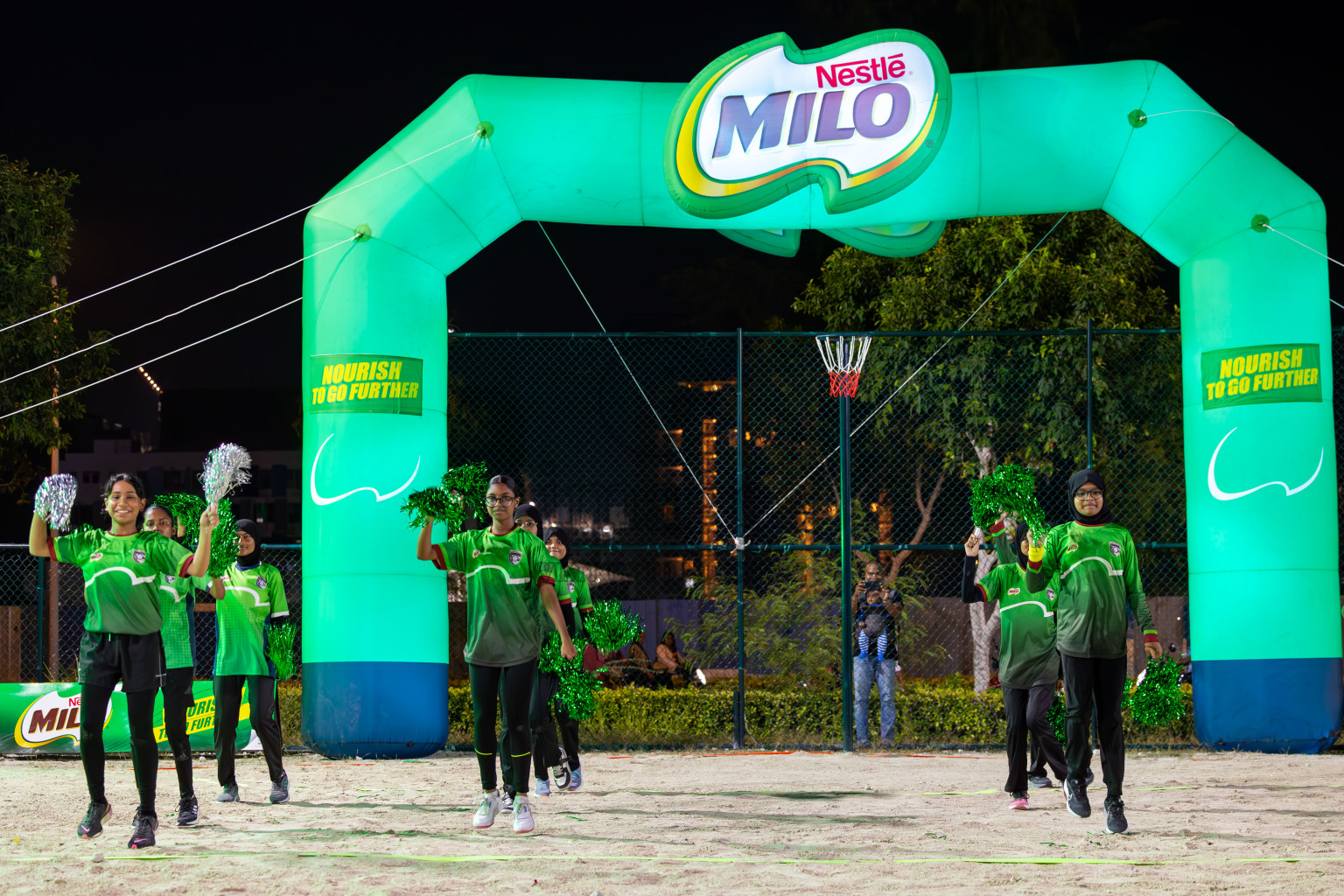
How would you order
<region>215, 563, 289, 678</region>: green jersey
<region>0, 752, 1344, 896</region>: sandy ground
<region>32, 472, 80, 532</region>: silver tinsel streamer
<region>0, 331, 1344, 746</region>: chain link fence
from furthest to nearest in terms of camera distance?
<region>0, 331, 1344, 746</region>: chain link fence, <region>215, 563, 289, 678</region>: green jersey, <region>32, 472, 80, 532</region>: silver tinsel streamer, <region>0, 752, 1344, 896</region>: sandy ground

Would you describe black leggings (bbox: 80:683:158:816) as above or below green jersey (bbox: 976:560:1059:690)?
below

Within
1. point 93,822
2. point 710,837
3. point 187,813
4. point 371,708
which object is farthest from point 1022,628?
point 371,708

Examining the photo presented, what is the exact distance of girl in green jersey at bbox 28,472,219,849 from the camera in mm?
5879

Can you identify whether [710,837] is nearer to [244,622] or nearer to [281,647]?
[281,647]

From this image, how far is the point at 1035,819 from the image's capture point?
677 cm

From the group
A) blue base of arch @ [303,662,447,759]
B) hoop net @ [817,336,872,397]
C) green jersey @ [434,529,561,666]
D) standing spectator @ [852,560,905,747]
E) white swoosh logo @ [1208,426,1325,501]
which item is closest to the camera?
green jersey @ [434,529,561,666]

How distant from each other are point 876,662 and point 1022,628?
155 inches

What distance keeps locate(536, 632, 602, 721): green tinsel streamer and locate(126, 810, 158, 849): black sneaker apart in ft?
6.64

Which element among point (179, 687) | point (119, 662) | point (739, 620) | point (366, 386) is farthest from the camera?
point (739, 620)

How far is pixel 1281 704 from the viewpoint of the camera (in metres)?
9.88

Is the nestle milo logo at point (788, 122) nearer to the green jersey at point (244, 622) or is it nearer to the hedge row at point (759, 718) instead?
the hedge row at point (759, 718)

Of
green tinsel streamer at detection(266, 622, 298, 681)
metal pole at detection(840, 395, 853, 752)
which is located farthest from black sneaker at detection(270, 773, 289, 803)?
metal pole at detection(840, 395, 853, 752)

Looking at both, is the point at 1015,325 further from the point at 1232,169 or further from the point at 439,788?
the point at 439,788

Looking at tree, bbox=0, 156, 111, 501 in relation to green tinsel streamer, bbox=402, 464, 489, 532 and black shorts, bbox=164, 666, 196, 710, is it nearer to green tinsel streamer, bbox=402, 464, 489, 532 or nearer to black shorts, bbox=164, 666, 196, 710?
black shorts, bbox=164, 666, 196, 710
